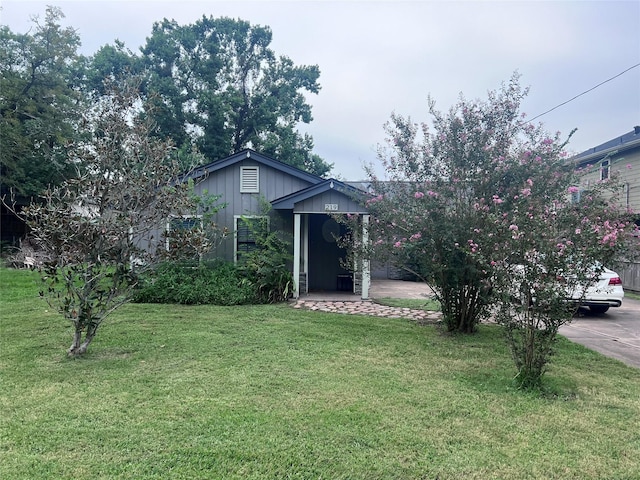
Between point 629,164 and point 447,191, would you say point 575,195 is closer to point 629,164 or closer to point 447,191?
point 447,191

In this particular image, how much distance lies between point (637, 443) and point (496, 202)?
3.07 metres

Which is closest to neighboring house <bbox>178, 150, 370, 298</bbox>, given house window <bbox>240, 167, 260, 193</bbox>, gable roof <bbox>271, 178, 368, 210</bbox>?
house window <bbox>240, 167, 260, 193</bbox>

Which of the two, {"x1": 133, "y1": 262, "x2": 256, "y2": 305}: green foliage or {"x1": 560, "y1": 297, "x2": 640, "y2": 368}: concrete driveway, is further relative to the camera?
{"x1": 133, "y1": 262, "x2": 256, "y2": 305}: green foliage

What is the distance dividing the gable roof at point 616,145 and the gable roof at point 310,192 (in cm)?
970

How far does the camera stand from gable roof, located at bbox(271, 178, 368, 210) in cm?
909

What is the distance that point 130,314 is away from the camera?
746 cm

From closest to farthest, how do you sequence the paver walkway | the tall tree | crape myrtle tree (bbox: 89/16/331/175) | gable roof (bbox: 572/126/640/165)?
1. the paver walkway
2. gable roof (bbox: 572/126/640/165)
3. the tall tree
4. crape myrtle tree (bbox: 89/16/331/175)

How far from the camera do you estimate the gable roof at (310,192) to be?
9086 mm

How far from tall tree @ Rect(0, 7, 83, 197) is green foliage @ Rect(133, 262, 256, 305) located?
11.9 m

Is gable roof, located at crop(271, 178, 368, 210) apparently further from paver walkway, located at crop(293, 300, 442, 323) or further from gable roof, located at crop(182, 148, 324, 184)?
paver walkway, located at crop(293, 300, 442, 323)

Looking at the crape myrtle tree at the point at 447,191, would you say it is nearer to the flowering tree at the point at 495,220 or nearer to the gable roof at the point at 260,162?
the flowering tree at the point at 495,220

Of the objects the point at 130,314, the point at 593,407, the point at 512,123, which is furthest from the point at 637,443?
the point at 130,314

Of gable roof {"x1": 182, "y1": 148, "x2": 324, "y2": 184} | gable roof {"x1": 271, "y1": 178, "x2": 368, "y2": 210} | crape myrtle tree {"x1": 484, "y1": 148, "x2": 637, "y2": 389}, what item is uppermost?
gable roof {"x1": 182, "y1": 148, "x2": 324, "y2": 184}

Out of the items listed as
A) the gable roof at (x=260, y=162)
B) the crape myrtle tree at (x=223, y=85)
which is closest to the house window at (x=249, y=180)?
the gable roof at (x=260, y=162)
